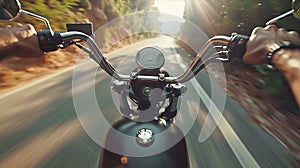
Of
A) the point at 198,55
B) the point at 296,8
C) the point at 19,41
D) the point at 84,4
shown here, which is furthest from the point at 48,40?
the point at 84,4

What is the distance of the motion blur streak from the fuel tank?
5.94 feet

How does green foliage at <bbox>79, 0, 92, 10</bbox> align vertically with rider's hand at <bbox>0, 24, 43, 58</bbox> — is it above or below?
below

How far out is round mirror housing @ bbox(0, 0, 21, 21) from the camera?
1185 millimetres

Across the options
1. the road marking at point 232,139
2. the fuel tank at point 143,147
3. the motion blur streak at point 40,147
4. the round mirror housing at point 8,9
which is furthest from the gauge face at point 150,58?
the road marking at point 232,139

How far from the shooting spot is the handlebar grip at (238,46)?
44.4 inches

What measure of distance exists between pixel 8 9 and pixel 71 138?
2.57 m

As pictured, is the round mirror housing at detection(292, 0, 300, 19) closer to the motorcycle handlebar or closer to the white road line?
the motorcycle handlebar

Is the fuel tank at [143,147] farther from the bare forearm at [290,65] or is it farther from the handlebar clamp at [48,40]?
the bare forearm at [290,65]

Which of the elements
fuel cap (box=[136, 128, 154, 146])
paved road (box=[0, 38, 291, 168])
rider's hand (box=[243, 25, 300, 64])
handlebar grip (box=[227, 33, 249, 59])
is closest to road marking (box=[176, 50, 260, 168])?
paved road (box=[0, 38, 291, 168])

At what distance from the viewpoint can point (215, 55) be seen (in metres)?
1.55

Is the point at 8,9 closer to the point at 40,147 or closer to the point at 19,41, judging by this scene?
the point at 19,41

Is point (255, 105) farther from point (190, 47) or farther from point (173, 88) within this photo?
point (190, 47)

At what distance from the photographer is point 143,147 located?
138cm

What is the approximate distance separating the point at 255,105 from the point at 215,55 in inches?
190
